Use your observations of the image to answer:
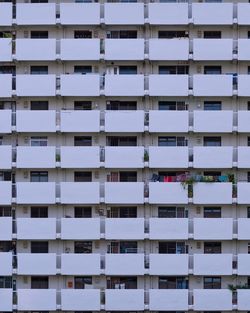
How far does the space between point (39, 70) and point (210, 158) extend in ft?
25.3

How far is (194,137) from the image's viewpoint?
1995 cm

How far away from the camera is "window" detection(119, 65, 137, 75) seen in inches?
792

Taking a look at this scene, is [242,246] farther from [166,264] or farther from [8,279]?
[8,279]

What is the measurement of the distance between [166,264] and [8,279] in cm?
628

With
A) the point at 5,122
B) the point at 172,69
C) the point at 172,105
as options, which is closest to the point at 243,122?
the point at 172,105

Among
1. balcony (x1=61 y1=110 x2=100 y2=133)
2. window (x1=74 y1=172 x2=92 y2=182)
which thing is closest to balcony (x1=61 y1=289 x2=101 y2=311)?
window (x1=74 y1=172 x2=92 y2=182)

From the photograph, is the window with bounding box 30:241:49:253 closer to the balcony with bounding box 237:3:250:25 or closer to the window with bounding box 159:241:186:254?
the window with bounding box 159:241:186:254

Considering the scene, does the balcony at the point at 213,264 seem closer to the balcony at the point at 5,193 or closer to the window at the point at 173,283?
the window at the point at 173,283

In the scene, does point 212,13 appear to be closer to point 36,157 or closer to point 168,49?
point 168,49

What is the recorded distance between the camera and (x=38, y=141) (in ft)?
65.9

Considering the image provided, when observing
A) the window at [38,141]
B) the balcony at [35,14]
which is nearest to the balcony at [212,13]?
the balcony at [35,14]

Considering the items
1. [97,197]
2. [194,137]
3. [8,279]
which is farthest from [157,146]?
[8,279]

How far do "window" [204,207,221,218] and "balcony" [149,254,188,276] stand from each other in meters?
1.99

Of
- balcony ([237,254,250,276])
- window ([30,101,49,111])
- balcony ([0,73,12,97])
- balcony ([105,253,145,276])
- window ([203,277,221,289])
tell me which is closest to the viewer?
balcony ([105,253,145,276])
